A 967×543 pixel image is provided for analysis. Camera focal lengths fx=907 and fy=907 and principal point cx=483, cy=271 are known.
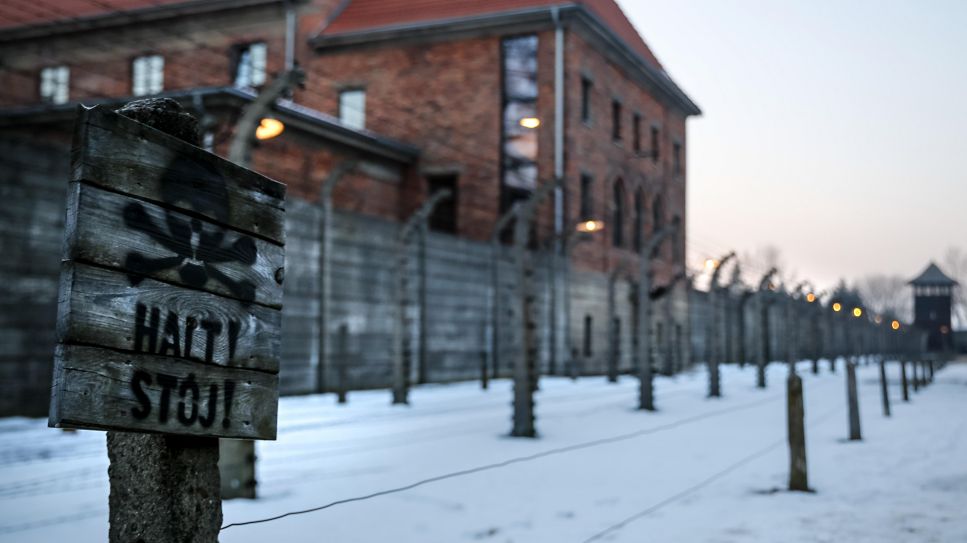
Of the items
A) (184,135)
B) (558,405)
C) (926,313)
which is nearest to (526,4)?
(558,405)

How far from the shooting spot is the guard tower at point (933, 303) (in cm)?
8919

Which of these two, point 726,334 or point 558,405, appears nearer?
point 558,405

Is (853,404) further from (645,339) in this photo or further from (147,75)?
(147,75)

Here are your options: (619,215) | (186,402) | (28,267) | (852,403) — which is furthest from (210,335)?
(619,215)

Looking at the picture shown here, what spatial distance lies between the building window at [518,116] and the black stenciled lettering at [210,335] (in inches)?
989

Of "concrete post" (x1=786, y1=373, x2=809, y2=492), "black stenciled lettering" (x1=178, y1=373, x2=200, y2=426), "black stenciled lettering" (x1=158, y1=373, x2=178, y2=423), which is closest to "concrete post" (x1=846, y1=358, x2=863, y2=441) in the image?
"concrete post" (x1=786, y1=373, x2=809, y2=492)

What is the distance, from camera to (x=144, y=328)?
2414 mm

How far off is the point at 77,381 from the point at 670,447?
9344 mm

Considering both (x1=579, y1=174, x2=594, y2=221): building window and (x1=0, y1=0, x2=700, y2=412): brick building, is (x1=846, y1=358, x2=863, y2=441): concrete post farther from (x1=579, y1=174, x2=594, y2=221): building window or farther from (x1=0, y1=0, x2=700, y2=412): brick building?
(x1=579, y1=174, x2=594, y2=221): building window

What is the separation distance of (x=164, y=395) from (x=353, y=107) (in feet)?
93.1

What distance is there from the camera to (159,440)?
2.58 metres

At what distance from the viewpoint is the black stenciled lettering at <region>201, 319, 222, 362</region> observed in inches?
103

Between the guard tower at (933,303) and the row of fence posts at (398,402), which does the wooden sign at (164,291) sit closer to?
the row of fence posts at (398,402)

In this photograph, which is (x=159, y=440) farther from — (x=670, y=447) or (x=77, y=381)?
(x=670, y=447)
